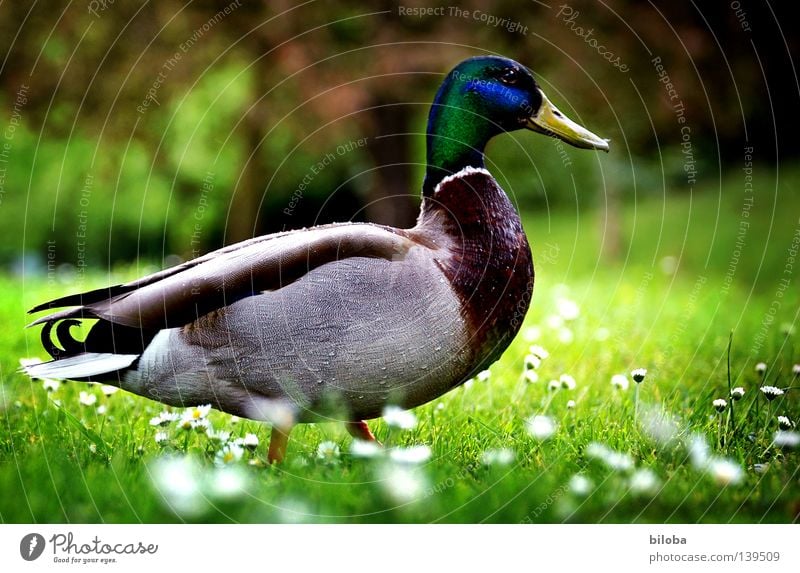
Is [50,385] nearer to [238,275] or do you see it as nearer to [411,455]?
[238,275]

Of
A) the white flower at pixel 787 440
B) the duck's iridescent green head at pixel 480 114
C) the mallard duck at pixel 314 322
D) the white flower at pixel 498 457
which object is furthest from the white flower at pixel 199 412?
the white flower at pixel 787 440

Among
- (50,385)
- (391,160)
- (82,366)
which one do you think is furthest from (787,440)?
(391,160)

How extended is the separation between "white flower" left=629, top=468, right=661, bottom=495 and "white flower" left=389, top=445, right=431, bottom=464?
0.58 meters

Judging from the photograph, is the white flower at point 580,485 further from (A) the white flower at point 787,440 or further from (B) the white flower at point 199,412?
(B) the white flower at point 199,412

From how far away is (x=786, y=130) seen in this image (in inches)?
405

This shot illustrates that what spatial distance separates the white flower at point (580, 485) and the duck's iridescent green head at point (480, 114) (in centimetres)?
98

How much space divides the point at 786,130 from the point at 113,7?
24.6ft

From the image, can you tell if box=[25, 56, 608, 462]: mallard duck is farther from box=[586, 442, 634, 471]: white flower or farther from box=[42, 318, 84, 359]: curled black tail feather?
box=[586, 442, 634, 471]: white flower

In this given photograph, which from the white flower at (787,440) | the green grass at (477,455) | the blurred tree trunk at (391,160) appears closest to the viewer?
the green grass at (477,455)

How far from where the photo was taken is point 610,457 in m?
2.65

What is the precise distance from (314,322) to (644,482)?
1005 millimetres

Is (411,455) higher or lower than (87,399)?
lower

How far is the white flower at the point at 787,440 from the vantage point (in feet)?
9.17
